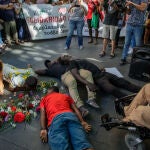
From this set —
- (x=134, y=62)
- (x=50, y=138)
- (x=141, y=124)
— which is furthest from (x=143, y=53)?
(x=50, y=138)

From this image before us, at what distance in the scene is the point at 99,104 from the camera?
471 cm

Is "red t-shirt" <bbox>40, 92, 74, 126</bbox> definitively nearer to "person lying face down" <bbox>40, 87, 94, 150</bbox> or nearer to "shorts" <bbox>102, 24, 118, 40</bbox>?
"person lying face down" <bbox>40, 87, 94, 150</bbox>

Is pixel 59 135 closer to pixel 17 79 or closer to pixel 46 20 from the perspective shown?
pixel 17 79

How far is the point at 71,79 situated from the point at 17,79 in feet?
3.22

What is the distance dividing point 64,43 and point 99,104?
3587 mm

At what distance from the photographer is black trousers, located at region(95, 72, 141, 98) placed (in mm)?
4605

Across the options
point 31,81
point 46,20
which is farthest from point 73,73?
point 46,20

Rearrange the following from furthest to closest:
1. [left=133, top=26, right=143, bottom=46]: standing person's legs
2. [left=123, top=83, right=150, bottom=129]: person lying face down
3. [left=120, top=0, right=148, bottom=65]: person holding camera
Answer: [left=133, top=26, right=143, bottom=46]: standing person's legs → [left=120, top=0, right=148, bottom=65]: person holding camera → [left=123, top=83, right=150, bottom=129]: person lying face down

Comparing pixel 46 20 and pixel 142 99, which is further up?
pixel 46 20

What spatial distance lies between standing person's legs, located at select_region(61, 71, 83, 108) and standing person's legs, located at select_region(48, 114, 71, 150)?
2.81 feet

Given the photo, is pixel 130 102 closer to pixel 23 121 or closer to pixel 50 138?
pixel 50 138

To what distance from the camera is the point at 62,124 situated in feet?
11.5

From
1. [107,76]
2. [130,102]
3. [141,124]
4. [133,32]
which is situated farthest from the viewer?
[133,32]

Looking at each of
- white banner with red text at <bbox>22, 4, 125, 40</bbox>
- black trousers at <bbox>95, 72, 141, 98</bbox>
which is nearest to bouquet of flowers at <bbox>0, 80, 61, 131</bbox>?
black trousers at <bbox>95, 72, 141, 98</bbox>
